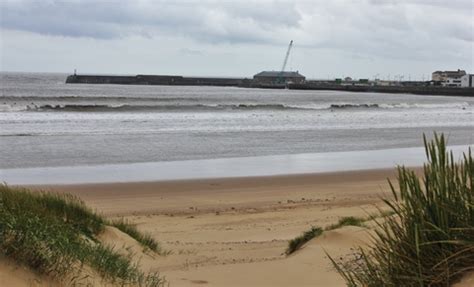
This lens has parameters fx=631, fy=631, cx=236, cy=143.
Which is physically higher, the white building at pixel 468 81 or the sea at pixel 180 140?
the white building at pixel 468 81

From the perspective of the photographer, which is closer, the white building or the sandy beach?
the sandy beach

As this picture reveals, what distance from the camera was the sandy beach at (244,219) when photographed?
264 inches

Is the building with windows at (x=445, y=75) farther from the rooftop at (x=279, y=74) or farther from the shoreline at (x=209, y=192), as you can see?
the shoreline at (x=209, y=192)

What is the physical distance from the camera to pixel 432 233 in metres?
3.83

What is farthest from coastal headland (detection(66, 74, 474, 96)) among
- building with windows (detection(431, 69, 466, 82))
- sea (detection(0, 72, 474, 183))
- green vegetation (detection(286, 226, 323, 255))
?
green vegetation (detection(286, 226, 323, 255))

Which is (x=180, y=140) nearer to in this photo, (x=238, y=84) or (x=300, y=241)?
(x=300, y=241)

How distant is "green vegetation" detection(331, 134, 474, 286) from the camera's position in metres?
3.55

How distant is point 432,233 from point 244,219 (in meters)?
7.54

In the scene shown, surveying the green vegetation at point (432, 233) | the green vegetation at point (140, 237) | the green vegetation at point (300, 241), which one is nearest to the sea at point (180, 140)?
the green vegetation at point (140, 237)

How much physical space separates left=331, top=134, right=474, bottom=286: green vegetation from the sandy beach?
211 cm

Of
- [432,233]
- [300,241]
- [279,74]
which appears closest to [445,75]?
[279,74]

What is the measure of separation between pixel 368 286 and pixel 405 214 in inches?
21.3

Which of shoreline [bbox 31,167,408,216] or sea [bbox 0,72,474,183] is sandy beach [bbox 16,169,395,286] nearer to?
shoreline [bbox 31,167,408,216]

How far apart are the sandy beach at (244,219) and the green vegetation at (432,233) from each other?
6.91ft
